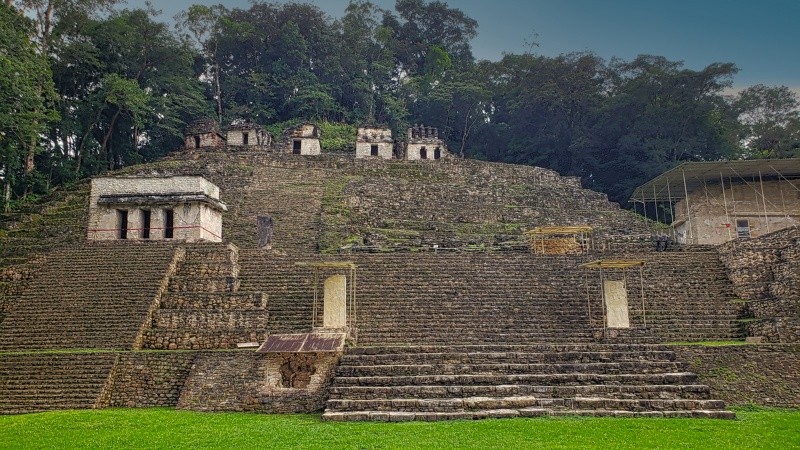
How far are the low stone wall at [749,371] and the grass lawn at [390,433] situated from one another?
90 cm

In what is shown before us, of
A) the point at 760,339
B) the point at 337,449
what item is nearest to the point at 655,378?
the point at 760,339

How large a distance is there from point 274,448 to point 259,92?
42.4m

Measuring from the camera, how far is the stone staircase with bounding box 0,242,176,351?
546 inches

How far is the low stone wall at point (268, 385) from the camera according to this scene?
35.3 ft

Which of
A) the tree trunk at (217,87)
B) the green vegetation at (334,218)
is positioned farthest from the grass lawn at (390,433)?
the tree trunk at (217,87)

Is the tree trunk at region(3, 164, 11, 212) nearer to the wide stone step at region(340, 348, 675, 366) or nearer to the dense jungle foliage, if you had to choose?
the dense jungle foliage

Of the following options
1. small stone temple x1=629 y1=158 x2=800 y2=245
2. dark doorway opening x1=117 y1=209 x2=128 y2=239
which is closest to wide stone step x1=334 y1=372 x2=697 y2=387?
dark doorway opening x1=117 y1=209 x2=128 y2=239

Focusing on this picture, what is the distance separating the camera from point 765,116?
130 feet

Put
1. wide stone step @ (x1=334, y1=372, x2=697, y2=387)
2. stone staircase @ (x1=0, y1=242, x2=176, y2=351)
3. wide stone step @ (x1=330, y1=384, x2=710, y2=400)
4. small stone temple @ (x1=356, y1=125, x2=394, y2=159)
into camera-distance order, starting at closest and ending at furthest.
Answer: wide stone step @ (x1=330, y1=384, x2=710, y2=400) → wide stone step @ (x1=334, y1=372, x2=697, y2=387) → stone staircase @ (x1=0, y1=242, x2=176, y2=351) → small stone temple @ (x1=356, y1=125, x2=394, y2=159)

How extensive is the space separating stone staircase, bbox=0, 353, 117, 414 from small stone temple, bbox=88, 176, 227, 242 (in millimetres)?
7136

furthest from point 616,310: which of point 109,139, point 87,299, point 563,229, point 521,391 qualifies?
point 109,139

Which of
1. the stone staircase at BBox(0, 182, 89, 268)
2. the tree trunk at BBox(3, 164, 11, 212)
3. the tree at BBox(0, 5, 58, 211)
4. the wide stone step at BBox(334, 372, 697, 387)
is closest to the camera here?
the wide stone step at BBox(334, 372, 697, 387)

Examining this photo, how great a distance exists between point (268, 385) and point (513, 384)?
4167 mm

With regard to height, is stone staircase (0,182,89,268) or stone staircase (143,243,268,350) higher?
stone staircase (0,182,89,268)
